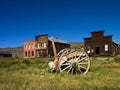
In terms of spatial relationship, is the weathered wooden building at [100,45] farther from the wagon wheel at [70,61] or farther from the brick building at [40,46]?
the wagon wheel at [70,61]

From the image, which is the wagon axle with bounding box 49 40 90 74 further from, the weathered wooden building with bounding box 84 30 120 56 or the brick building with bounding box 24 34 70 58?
the brick building with bounding box 24 34 70 58

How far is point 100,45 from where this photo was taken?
164 ft

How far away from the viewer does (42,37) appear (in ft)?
205

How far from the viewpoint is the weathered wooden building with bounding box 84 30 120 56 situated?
4881 cm

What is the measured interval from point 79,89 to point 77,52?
19.0ft

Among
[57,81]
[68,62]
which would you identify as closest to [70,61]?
[68,62]

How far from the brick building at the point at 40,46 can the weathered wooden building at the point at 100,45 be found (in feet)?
45.2

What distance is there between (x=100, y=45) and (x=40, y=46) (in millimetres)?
20032

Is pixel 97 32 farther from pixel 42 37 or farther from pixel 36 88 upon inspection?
pixel 36 88

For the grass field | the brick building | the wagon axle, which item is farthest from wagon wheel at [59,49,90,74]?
the brick building

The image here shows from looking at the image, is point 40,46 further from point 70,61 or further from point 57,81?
point 57,81

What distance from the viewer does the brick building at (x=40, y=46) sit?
61391 mm

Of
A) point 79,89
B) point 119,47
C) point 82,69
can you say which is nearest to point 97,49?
point 119,47

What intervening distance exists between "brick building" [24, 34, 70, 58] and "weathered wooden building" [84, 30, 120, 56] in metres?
13.8
